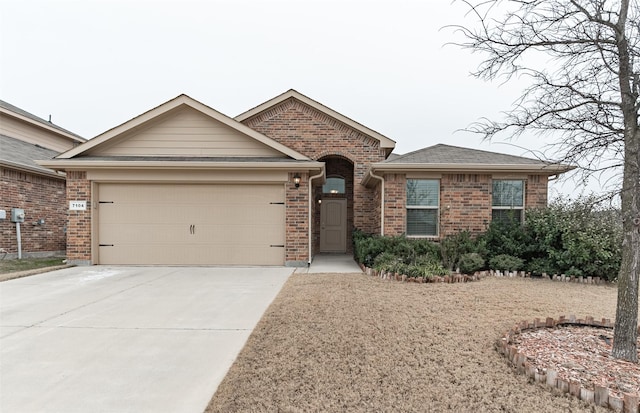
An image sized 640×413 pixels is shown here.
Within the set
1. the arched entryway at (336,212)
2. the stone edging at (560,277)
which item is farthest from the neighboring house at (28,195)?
the stone edging at (560,277)

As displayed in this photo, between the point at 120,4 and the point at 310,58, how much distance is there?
1372 cm

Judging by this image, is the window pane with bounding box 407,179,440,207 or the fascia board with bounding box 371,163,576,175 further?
the window pane with bounding box 407,179,440,207

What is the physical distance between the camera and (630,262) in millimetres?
3271

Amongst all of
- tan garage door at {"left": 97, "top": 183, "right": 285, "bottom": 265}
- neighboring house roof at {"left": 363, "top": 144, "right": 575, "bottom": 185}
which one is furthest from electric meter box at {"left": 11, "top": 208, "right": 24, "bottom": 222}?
neighboring house roof at {"left": 363, "top": 144, "right": 575, "bottom": 185}

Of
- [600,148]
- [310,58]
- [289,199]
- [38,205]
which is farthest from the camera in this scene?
[310,58]

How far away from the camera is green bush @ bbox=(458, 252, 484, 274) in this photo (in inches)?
304

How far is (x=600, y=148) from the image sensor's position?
3.44m

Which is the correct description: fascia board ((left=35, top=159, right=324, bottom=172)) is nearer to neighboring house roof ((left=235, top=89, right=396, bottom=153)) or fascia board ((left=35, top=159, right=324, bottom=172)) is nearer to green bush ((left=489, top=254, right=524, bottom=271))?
neighboring house roof ((left=235, top=89, right=396, bottom=153))

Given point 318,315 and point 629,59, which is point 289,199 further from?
point 629,59

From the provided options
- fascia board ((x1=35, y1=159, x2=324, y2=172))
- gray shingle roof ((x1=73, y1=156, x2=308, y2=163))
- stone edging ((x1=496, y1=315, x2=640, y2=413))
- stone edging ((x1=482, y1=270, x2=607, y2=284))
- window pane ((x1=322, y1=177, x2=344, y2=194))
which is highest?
gray shingle roof ((x1=73, y1=156, x2=308, y2=163))

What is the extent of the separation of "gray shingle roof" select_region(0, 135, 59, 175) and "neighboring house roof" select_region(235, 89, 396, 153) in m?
6.81

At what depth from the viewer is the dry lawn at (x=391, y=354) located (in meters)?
2.49

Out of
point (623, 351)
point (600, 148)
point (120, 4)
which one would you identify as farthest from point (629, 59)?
point (120, 4)

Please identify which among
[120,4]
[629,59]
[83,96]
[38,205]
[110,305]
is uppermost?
[83,96]
